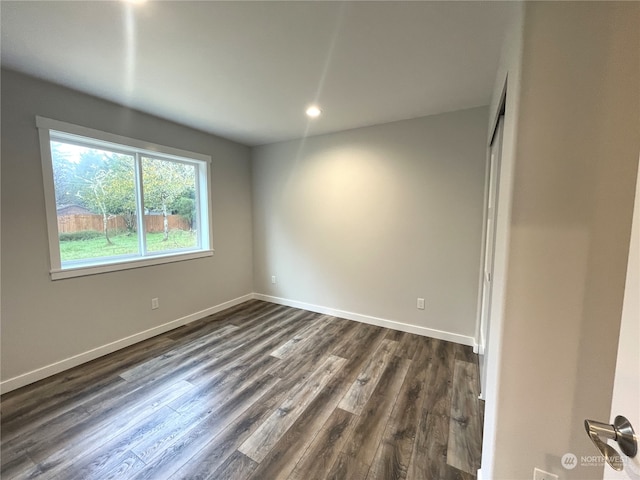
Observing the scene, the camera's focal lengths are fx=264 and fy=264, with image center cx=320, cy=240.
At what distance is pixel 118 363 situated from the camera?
2488 millimetres

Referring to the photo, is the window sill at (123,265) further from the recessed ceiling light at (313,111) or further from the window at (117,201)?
the recessed ceiling light at (313,111)

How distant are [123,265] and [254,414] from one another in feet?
6.72

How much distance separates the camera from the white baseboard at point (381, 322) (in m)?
2.90

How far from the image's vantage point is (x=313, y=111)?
2723mm

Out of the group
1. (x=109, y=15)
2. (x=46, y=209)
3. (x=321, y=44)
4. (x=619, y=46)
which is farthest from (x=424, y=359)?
(x=46, y=209)

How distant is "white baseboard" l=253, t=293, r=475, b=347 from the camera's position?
114 inches

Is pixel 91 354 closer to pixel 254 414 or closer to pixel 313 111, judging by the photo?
pixel 254 414

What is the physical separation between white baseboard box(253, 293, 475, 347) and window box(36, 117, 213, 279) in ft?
4.54

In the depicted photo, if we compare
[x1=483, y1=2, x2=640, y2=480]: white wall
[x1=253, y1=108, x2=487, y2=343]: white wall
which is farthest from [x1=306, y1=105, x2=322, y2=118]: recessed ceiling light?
[x1=483, y1=2, x2=640, y2=480]: white wall

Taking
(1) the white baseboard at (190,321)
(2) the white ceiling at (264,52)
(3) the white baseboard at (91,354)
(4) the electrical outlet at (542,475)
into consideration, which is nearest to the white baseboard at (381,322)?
(1) the white baseboard at (190,321)

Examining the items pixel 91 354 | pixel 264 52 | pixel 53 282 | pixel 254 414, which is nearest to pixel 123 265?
pixel 53 282

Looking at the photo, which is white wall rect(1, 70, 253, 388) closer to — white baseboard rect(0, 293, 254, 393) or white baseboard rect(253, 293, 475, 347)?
white baseboard rect(0, 293, 254, 393)

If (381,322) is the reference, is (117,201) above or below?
above

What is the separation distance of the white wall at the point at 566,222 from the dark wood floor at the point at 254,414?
2.42 ft
